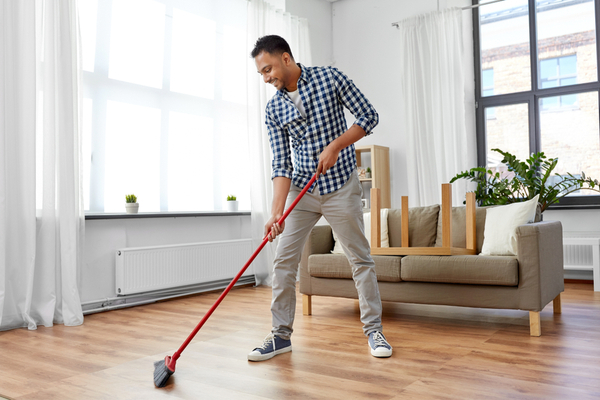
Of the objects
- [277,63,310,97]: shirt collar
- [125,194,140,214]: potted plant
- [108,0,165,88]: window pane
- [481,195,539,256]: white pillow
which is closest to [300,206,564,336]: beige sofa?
[481,195,539,256]: white pillow

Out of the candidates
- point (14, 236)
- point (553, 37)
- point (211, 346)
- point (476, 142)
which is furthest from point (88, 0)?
point (553, 37)

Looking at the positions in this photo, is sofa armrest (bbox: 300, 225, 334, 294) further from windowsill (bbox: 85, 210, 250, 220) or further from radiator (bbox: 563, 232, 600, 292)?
Answer: radiator (bbox: 563, 232, 600, 292)

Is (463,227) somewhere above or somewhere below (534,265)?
above

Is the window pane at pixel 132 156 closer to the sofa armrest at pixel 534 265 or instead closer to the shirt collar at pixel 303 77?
the shirt collar at pixel 303 77

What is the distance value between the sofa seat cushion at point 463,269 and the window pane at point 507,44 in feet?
9.52

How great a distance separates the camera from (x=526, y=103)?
487cm

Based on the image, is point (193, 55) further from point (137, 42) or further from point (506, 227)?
→ point (506, 227)

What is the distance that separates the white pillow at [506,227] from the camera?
277 centimetres

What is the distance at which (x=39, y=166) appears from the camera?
10.2 ft

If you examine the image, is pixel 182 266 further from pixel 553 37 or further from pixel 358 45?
pixel 553 37

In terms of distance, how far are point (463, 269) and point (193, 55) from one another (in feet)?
9.62

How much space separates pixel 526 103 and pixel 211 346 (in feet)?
12.6

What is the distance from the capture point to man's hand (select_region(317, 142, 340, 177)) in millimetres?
2002

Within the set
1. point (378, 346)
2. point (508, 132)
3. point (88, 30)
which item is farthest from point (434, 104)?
point (378, 346)
